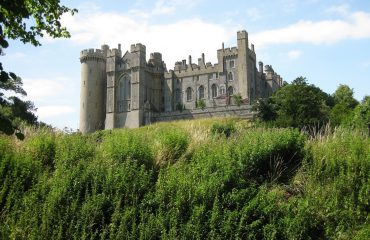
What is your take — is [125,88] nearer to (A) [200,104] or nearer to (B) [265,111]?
(A) [200,104]

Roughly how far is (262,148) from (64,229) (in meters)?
5.14

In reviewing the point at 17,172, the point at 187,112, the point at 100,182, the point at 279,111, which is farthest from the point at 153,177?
the point at 187,112

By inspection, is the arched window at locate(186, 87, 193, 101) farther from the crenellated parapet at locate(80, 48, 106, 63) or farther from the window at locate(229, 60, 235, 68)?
the crenellated parapet at locate(80, 48, 106, 63)

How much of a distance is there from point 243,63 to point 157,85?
17.0m

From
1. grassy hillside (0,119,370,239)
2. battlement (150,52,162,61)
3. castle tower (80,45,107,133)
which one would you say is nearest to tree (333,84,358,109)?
battlement (150,52,162,61)

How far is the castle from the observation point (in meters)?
74.1

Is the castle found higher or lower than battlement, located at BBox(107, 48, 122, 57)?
lower

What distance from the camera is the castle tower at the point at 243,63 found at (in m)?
73.0

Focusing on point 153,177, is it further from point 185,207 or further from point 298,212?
point 298,212

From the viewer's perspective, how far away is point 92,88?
7919cm

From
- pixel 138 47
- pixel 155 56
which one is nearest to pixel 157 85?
pixel 155 56

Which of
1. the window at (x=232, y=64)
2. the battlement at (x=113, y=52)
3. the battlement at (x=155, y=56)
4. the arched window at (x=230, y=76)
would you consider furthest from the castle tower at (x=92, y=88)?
the window at (x=232, y=64)

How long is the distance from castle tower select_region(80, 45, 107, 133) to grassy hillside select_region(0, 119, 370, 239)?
6654 centimetres

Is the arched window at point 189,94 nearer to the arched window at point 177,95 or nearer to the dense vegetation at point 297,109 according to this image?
the arched window at point 177,95
